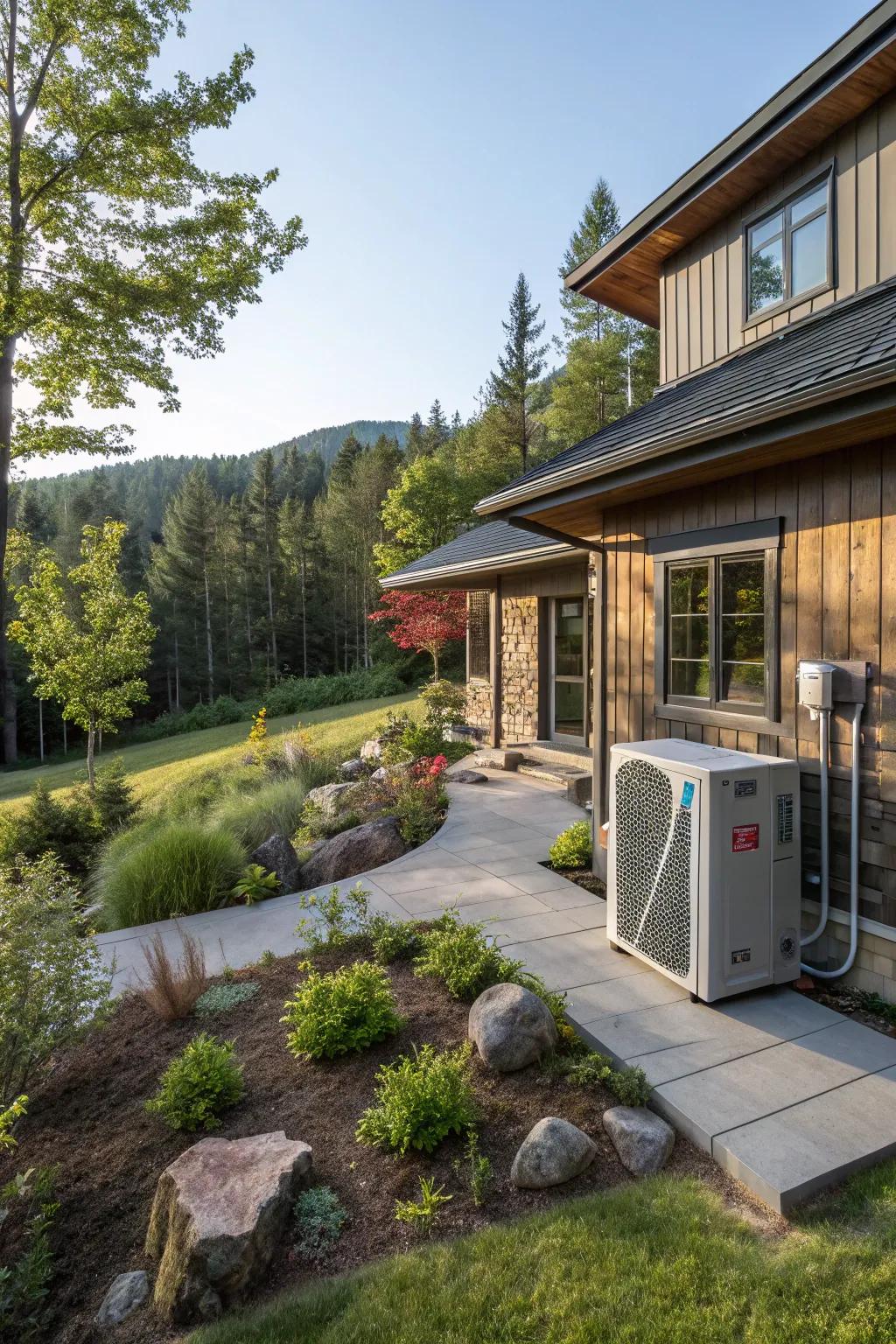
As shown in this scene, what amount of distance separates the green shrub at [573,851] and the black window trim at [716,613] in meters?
1.44

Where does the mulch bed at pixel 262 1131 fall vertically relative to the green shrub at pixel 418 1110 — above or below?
below

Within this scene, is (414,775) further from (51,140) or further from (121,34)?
(121,34)

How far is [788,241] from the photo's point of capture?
17.2 feet

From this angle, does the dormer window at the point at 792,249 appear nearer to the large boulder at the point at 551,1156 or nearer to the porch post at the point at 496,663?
the large boulder at the point at 551,1156

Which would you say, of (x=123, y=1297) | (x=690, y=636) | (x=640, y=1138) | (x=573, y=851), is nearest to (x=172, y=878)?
(x=573, y=851)

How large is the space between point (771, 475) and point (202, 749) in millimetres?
17832

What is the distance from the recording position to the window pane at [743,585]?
13.4 ft

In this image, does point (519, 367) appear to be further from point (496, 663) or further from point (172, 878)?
point (172, 878)

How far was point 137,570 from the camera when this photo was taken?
1528 inches

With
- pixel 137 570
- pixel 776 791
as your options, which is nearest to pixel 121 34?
pixel 776 791

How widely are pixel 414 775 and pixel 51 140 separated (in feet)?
30.6

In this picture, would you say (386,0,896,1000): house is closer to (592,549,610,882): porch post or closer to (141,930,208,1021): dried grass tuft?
(592,549,610,882): porch post

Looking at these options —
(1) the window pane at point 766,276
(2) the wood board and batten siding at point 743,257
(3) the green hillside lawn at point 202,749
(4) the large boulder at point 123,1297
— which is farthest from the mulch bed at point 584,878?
(3) the green hillside lawn at point 202,749

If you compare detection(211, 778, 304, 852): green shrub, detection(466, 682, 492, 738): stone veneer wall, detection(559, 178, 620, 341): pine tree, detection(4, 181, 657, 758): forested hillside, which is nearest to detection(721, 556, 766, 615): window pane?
detection(211, 778, 304, 852): green shrub
